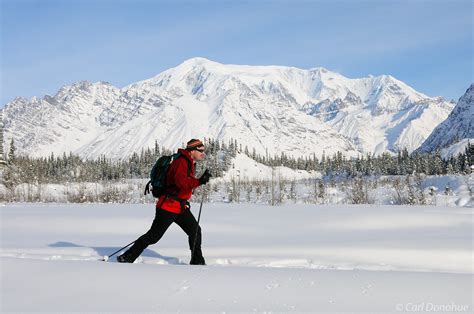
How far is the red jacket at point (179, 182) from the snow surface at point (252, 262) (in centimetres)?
85

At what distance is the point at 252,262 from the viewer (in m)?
6.75

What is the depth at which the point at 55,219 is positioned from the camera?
442 inches

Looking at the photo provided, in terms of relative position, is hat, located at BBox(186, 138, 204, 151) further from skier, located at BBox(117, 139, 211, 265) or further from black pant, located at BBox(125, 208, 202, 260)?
black pant, located at BBox(125, 208, 202, 260)

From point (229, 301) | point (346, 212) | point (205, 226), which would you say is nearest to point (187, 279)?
point (229, 301)

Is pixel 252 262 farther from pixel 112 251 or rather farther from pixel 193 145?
pixel 112 251

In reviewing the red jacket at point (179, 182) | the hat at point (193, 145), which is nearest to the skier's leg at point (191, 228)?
the red jacket at point (179, 182)

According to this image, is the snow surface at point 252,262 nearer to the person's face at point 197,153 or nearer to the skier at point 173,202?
the skier at point 173,202

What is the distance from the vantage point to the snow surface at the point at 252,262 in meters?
4.21

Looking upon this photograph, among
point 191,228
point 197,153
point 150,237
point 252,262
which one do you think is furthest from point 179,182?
point 252,262

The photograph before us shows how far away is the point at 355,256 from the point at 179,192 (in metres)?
2.92

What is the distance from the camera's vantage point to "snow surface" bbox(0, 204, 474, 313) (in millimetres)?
4207

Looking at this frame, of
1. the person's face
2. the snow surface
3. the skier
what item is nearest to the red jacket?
the skier

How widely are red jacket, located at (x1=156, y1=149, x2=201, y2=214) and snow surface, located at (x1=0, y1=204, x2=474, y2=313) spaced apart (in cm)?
85

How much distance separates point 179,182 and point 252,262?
62.5 inches
